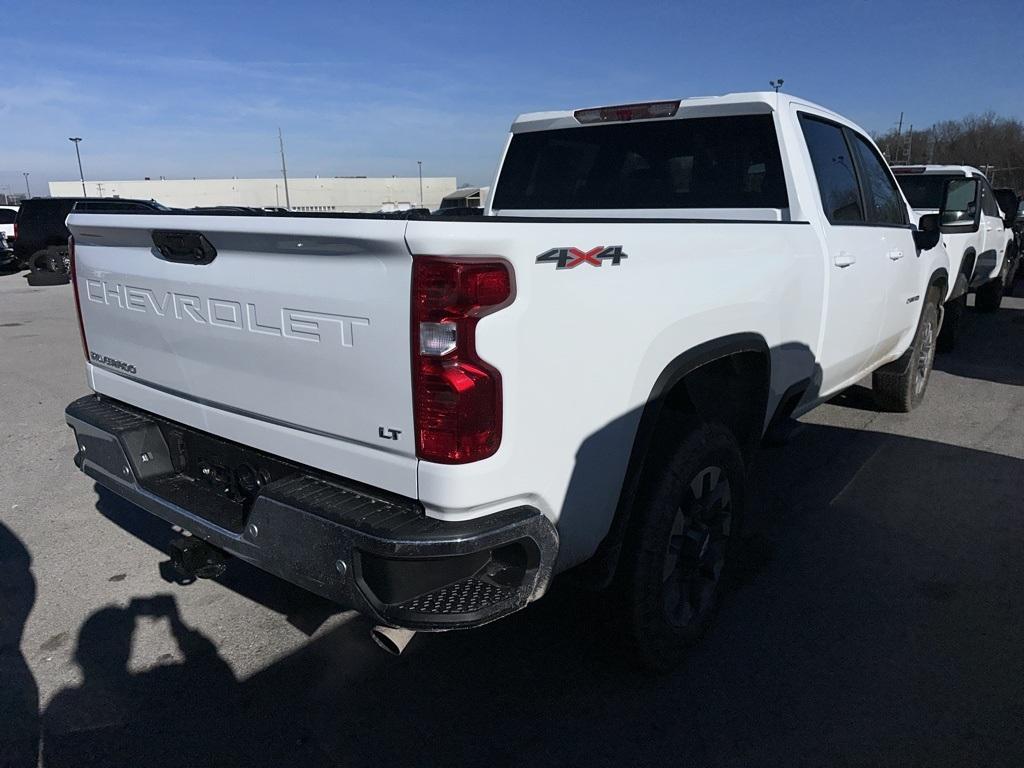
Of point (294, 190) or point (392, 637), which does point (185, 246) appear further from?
point (294, 190)

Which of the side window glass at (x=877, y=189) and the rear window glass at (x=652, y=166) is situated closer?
the rear window glass at (x=652, y=166)

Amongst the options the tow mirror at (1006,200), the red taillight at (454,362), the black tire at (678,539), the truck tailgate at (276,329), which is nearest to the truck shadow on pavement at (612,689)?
the black tire at (678,539)

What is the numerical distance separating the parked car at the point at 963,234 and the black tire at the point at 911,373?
3.71 ft

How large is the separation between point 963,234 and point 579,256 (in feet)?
22.0

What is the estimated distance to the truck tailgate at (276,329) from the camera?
1986mm

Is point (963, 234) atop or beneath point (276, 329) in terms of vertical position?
beneath

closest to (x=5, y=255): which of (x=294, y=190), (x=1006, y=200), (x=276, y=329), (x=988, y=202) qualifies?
(x=276, y=329)

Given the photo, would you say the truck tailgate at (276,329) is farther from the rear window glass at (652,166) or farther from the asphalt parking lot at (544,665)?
the rear window glass at (652,166)

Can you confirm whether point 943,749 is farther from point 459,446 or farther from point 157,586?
point 157,586

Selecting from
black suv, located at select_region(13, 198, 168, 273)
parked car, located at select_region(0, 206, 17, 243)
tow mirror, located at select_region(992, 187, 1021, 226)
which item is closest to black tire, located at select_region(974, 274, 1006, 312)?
tow mirror, located at select_region(992, 187, 1021, 226)

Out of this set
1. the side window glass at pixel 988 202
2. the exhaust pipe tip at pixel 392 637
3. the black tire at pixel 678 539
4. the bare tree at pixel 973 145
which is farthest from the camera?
the bare tree at pixel 973 145

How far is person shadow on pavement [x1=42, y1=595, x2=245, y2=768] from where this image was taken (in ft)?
8.10

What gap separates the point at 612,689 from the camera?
280 centimetres

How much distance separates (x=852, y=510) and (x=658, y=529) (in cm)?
221
